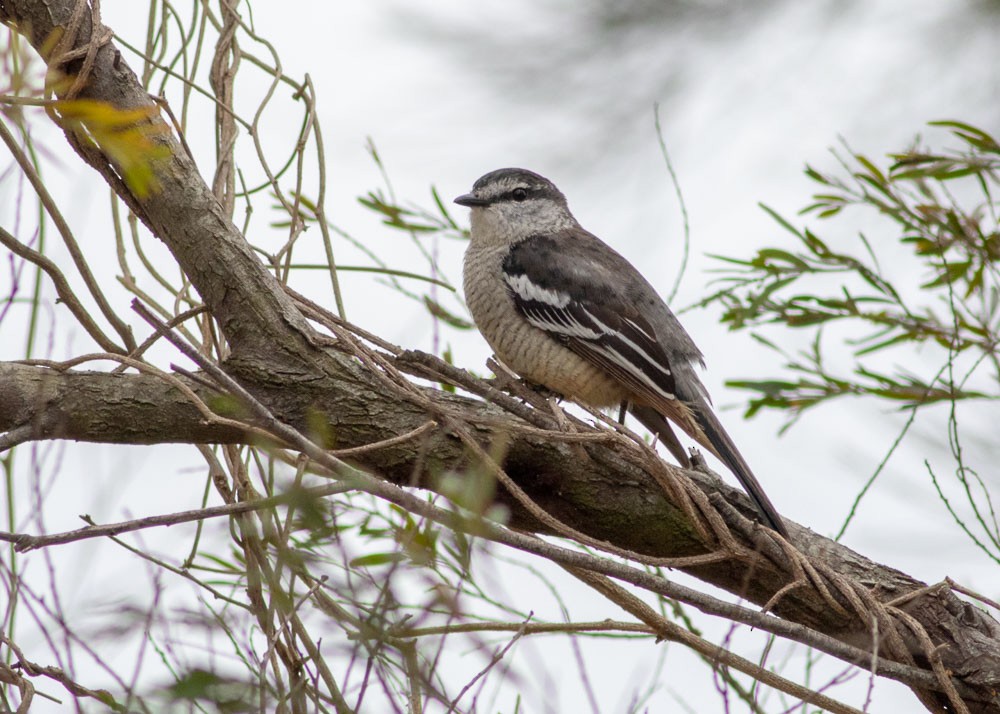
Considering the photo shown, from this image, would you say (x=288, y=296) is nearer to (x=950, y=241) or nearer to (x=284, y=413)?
(x=284, y=413)

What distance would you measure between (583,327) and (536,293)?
1.01 ft

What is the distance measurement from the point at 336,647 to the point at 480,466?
1.05 m

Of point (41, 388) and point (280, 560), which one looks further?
point (41, 388)

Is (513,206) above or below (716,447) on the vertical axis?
above

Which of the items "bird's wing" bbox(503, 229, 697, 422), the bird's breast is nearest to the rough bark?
"bird's wing" bbox(503, 229, 697, 422)

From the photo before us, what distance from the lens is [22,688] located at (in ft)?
8.44

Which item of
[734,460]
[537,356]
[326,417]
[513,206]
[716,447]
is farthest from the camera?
[513,206]

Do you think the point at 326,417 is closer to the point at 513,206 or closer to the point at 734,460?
the point at 734,460

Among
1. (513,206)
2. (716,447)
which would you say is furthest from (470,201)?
(716,447)

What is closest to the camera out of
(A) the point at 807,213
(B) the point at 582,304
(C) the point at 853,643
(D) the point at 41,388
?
(D) the point at 41,388

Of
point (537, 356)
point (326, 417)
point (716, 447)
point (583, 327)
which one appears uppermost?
point (583, 327)

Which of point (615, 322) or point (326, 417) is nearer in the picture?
point (326, 417)

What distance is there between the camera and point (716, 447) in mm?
4668

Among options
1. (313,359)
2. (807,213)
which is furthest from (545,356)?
(313,359)
